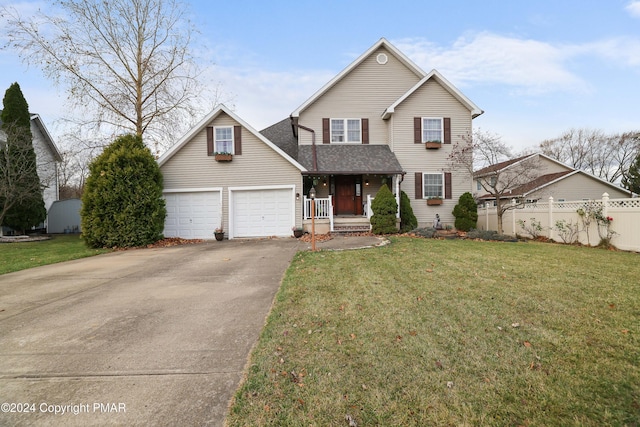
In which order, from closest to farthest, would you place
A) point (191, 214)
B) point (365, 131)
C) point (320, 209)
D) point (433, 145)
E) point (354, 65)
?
point (191, 214)
point (320, 209)
point (433, 145)
point (354, 65)
point (365, 131)

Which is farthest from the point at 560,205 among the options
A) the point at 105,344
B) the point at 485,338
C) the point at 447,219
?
the point at 105,344

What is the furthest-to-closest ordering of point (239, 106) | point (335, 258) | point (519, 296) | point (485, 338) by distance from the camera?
point (239, 106), point (335, 258), point (519, 296), point (485, 338)

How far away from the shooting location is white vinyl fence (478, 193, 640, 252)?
27.8ft

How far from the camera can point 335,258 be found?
7.09 m

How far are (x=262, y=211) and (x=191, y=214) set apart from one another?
125 inches

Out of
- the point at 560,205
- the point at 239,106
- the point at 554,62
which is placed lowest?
the point at 560,205

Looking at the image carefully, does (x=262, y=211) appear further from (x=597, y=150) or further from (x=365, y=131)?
(x=597, y=150)

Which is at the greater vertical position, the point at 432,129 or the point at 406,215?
the point at 432,129

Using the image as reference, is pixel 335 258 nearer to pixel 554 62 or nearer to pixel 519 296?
pixel 519 296

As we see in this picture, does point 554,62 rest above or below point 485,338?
above

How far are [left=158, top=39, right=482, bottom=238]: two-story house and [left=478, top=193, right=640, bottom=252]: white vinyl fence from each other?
9.73 feet

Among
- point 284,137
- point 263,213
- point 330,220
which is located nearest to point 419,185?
point 330,220

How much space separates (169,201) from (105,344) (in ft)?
35.3

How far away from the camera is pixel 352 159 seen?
13.7 m
